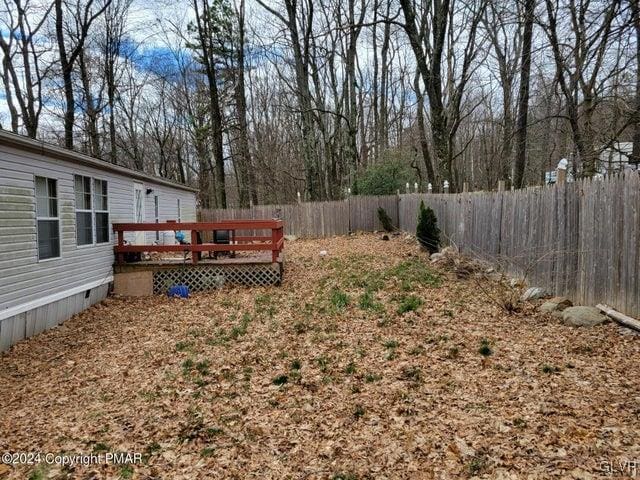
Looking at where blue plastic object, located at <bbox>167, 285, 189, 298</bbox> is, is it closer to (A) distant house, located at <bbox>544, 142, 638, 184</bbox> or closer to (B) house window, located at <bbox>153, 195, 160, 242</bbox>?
(B) house window, located at <bbox>153, 195, 160, 242</bbox>

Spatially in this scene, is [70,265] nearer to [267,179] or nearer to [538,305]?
[538,305]

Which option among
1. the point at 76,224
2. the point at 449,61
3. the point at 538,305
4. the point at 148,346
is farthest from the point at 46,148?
the point at 449,61

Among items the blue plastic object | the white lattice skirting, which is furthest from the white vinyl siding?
the blue plastic object

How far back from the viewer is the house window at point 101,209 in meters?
8.70

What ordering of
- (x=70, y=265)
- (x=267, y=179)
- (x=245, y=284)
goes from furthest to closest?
(x=267, y=179)
(x=245, y=284)
(x=70, y=265)

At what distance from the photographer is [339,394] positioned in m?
3.82

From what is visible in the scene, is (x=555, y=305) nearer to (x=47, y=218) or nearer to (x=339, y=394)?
(x=339, y=394)

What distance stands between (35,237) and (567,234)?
27.1 ft

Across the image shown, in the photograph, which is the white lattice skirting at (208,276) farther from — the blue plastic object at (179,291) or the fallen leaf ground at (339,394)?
the fallen leaf ground at (339,394)

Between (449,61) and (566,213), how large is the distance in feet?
45.9

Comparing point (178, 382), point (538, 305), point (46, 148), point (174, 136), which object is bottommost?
point (178, 382)

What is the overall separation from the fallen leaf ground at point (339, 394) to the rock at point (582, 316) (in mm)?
153

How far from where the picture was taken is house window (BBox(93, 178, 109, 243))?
28.5 ft

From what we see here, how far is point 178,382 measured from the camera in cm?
439
